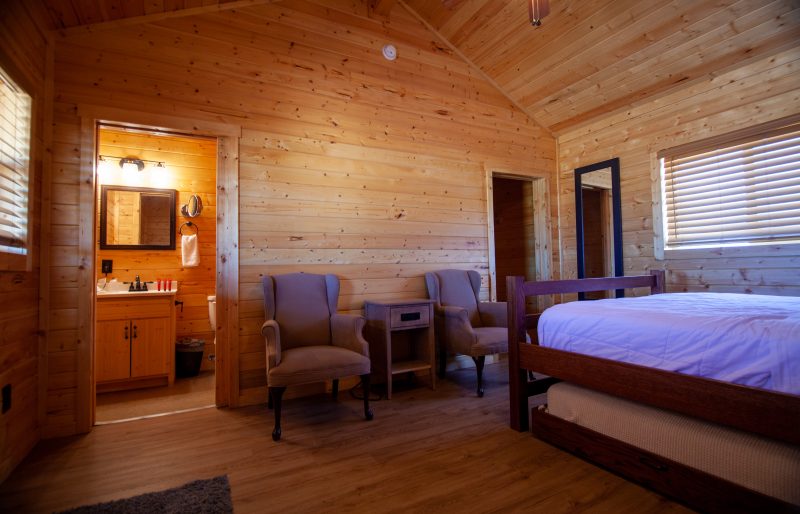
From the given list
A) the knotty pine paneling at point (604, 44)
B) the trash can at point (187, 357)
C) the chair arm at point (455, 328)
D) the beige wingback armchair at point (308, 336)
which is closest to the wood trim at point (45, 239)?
the beige wingback armchair at point (308, 336)

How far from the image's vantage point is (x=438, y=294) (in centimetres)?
362

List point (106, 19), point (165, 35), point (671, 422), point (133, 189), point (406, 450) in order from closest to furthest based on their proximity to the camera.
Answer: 1. point (671, 422)
2. point (406, 450)
3. point (106, 19)
4. point (165, 35)
5. point (133, 189)

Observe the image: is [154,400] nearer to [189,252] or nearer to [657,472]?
[189,252]

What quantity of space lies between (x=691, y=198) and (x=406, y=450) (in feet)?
10.8

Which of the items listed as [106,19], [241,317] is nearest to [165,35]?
[106,19]

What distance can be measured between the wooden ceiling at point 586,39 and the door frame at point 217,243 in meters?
0.71

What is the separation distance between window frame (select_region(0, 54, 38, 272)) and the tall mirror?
463cm

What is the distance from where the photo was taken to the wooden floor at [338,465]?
1.67 meters

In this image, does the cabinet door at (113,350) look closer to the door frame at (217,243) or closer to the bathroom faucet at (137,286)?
the bathroom faucet at (137,286)

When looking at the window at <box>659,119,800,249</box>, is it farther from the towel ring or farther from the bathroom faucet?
the bathroom faucet

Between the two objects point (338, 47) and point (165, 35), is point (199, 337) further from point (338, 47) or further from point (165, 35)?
point (338, 47)

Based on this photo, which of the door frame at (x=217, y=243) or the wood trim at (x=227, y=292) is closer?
the door frame at (x=217, y=243)

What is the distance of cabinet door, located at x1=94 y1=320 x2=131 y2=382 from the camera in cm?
331

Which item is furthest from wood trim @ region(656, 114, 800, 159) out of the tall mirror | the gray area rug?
the gray area rug
